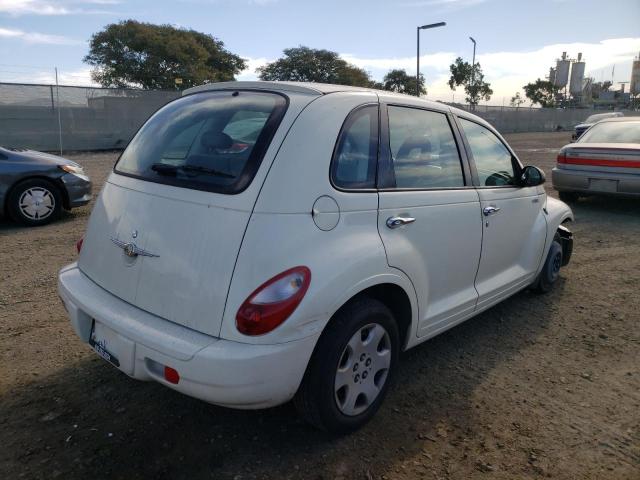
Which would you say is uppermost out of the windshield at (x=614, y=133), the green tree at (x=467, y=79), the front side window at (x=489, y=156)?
the green tree at (x=467, y=79)

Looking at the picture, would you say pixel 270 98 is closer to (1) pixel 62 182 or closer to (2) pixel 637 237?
(1) pixel 62 182

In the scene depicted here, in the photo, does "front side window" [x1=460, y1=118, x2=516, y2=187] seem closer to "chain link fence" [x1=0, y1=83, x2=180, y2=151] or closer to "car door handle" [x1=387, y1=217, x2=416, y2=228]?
"car door handle" [x1=387, y1=217, x2=416, y2=228]

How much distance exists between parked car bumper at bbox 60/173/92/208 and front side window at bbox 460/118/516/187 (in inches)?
230

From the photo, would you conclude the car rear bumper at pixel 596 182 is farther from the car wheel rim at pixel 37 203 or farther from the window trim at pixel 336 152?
the car wheel rim at pixel 37 203

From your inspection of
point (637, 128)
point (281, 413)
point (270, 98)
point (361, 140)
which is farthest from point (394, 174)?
point (637, 128)

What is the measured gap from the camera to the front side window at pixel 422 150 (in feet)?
9.85

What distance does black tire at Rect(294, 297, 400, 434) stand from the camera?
8.05 ft

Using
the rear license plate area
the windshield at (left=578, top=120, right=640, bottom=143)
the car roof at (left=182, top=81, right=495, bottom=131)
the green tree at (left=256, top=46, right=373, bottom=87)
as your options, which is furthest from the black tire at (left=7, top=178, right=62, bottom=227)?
the green tree at (left=256, top=46, right=373, bottom=87)

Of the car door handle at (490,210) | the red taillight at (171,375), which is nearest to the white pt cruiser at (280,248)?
the red taillight at (171,375)

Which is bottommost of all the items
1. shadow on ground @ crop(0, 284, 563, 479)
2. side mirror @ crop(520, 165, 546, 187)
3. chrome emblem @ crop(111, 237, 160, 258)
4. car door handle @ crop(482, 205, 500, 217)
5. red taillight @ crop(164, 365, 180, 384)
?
shadow on ground @ crop(0, 284, 563, 479)

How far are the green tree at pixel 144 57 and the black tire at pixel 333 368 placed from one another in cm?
4709

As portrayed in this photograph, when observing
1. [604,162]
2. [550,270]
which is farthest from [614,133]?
[550,270]

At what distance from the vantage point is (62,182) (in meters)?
7.25

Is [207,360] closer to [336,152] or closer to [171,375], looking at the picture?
[171,375]
